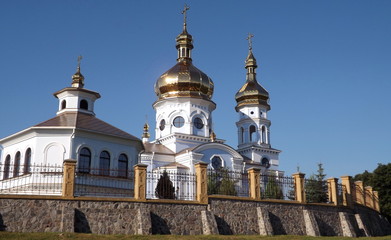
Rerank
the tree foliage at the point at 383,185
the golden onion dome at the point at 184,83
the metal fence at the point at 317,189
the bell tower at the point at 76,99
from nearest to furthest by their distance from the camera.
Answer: the metal fence at the point at 317,189, the bell tower at the point at 76,99, the tree foliage at the point at 383,185, the golden onion dome at the point at 184,83

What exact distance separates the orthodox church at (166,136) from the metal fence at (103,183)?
0.52ft

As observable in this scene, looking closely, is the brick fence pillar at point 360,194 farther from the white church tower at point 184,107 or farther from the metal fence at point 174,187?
the white church tower at point 184,107

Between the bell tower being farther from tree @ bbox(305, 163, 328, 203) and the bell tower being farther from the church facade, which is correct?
tree @ bbox(305, 163, 328, 203)

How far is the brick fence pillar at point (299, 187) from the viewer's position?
19.2m

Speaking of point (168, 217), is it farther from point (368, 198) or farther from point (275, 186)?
point (368, 198)

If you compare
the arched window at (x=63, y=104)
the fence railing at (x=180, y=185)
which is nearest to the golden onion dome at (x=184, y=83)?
the arched window at (x=63, y=104)

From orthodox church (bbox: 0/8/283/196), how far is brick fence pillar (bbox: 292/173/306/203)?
27.6 feet

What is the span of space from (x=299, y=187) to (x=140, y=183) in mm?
7118

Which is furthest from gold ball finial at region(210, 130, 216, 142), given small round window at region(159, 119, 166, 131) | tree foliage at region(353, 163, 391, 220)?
tree foliage at region(353, 163, 391, 220)

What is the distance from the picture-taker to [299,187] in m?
19.4

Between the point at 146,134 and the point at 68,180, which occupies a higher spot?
the point at 146,134

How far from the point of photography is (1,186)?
75.2ft

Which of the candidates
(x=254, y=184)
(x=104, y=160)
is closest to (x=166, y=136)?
(x=104, y=160)

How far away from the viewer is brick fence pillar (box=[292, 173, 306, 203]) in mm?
19219
